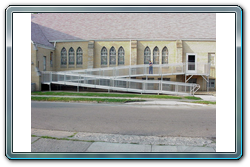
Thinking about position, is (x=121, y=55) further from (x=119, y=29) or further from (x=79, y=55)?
(x=79, y=55)

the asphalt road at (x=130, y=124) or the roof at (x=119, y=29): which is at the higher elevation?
the roof at (x=119, y=29)

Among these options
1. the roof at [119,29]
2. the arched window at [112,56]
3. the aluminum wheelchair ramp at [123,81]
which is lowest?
the aluminum wheelchair ramp at [123,81]

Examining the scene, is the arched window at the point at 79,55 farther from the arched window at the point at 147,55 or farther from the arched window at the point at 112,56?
the arched window at the point at 147,55

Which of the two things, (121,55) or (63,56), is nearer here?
(121,55)

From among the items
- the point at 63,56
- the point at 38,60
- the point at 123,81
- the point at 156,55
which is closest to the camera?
the point at 123,81

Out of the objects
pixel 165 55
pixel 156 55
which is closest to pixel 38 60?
pixel 156 55

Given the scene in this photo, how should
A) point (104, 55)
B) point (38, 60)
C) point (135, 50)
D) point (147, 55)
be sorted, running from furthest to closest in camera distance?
point (104, 55), point (147, 55), point (135, 50), point (38, 60)

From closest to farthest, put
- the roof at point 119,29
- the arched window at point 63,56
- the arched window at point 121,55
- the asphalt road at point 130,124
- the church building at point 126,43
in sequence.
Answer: the asphalt road at point 130,124, the church building at point 126,43, the roof at point 119,29, the arched window at point 121,55, the arched window at point 63,56

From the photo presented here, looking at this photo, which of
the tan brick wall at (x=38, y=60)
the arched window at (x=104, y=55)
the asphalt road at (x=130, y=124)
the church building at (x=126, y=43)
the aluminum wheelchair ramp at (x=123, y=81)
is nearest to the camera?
the asphalt road at (x=130, y=124)

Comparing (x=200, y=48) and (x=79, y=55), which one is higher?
(x=200, y=48)

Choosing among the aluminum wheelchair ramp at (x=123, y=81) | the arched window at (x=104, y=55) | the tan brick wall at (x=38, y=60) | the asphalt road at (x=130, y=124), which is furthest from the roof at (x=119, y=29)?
the asphalt road at (x=130, y=124)

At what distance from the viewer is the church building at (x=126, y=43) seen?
1032 inches

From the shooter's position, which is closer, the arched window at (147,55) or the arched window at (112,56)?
the arched window at (147,55)

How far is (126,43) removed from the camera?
87.7 feet
